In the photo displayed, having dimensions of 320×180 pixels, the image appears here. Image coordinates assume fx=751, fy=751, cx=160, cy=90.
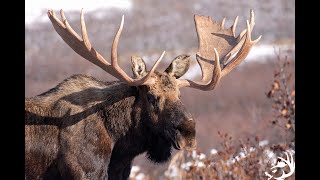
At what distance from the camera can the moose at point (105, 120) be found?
6566mm

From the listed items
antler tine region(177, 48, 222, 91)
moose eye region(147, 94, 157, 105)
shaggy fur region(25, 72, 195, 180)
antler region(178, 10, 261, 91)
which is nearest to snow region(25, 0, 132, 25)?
antler region(178, 10, 261, 91)

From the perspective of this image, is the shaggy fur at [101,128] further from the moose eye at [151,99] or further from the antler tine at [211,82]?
the antler tine at [211,82]

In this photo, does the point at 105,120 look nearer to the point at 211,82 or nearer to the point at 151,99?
the point at 151,99

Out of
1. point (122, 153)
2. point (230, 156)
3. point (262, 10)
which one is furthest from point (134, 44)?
point (122, 153)

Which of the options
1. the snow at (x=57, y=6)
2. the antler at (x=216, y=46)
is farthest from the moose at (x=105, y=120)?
the snow at (x=57, y=6)

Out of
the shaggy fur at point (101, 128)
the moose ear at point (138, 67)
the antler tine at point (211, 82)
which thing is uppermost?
the moose ear at point (138, 67)

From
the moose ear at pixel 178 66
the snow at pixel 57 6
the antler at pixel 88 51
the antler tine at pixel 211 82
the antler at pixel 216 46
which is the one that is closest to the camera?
the antler at pixel 88 51

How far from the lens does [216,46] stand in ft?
25.2

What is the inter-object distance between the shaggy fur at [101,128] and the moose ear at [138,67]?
127 mm

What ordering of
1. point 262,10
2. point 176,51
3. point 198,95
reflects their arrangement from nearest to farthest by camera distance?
point 198,95, point 176,51, point 262,10

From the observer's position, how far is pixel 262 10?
3800 cm

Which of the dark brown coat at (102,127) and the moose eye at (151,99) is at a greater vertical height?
the moose eye at (151,99)
